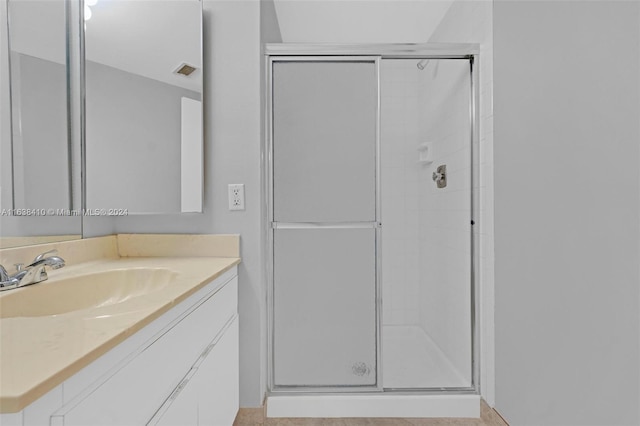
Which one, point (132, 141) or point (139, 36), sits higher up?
point (139, 36)

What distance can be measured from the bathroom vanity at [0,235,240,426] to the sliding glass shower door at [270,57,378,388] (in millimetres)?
329

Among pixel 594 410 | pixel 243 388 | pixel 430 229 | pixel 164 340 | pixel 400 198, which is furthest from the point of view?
pixel 400 198

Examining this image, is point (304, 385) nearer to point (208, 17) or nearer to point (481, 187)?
point (481, 187)

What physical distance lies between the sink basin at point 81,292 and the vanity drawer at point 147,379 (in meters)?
0.16

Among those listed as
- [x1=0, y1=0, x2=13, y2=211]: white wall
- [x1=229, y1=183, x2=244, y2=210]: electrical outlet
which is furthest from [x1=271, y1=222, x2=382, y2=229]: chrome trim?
[x1=0, y1=0, x2=13, y2=211]: white wall

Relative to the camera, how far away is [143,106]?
168 cm

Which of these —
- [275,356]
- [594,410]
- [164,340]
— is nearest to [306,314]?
[275,356]

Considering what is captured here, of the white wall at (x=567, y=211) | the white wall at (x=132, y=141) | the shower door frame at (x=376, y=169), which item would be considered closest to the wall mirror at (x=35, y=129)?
the white wall at (x=132, y=141)

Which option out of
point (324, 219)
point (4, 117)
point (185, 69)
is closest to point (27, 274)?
point (4, 117)

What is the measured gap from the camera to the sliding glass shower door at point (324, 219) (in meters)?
1.90

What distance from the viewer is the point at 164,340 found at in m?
0.92

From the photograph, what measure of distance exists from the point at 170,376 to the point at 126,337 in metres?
0.31

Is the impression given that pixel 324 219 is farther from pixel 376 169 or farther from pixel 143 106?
pixel 143 106

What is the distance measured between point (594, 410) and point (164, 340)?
135 cm
